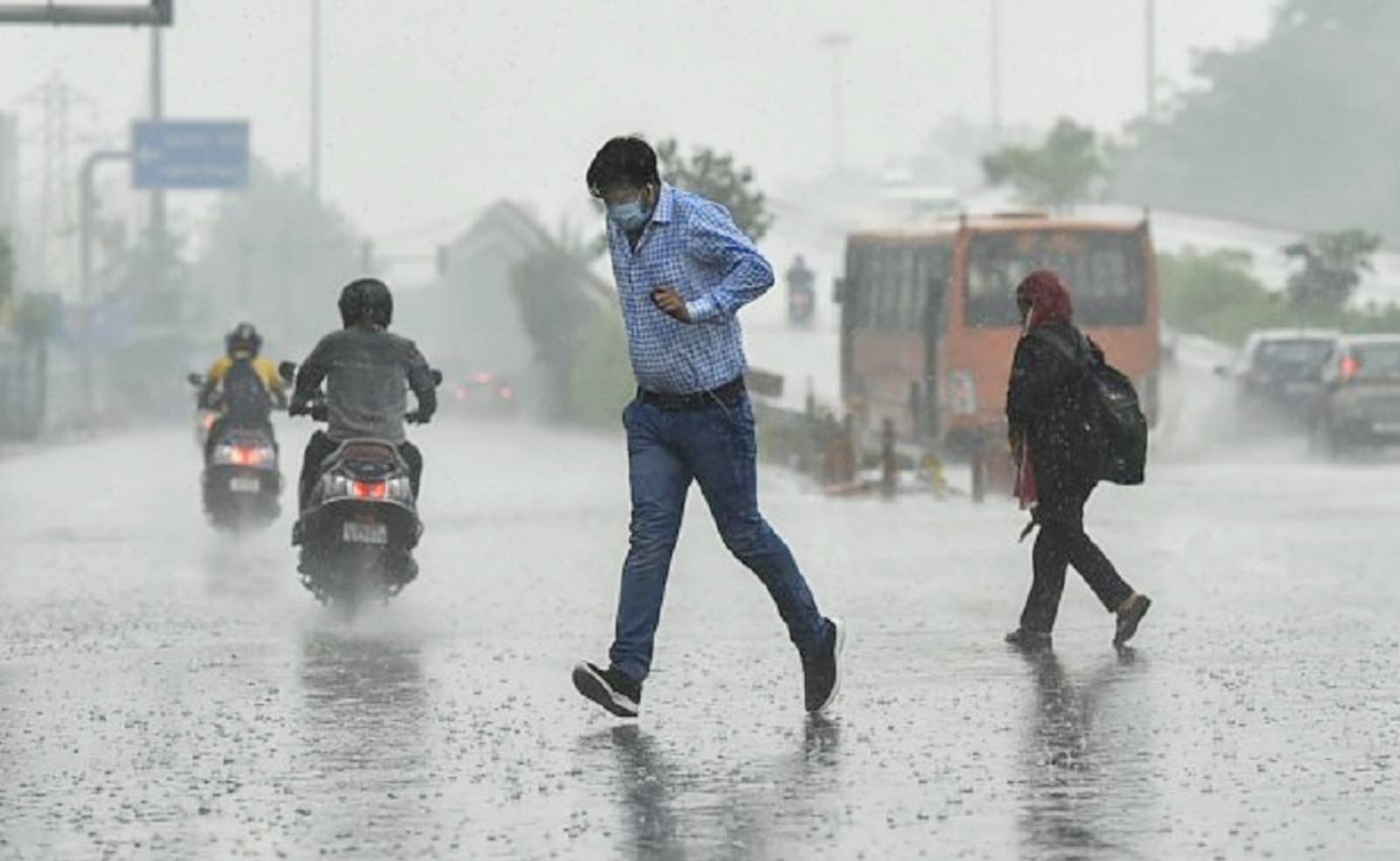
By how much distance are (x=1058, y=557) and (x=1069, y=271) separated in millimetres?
30388

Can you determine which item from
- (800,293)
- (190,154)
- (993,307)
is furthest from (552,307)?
(993,307)

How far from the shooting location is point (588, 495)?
3538 cm

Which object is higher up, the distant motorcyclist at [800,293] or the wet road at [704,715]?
the distant motorcyclist at [800,293]

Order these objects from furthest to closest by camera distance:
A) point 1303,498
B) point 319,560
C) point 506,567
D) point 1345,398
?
point 1345,398, point 1303,498, point 506,567, point 319,560

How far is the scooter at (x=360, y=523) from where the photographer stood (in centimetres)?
1844

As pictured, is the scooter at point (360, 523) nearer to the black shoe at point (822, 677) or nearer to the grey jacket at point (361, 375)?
the grey jacket at point (361, 375)

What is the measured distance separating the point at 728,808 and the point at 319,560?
8.50 metres

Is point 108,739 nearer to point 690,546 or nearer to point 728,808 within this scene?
point 728,808

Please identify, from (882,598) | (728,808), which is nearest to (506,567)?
(882,598)

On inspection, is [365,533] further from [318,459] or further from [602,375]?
[602,375]

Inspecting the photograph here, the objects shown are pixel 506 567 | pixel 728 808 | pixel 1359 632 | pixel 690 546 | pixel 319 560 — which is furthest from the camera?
pixel 690 546

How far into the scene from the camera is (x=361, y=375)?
1858cm

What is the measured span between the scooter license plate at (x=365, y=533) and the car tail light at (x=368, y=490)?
154mm

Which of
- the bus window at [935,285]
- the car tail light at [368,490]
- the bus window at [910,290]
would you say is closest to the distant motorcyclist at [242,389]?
the car tail light at [368,490]
